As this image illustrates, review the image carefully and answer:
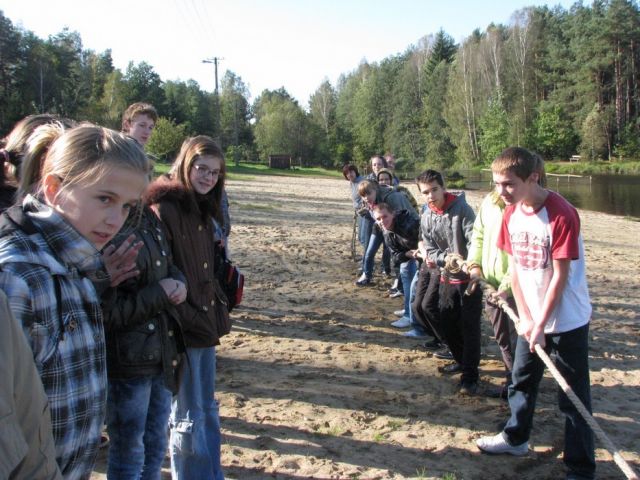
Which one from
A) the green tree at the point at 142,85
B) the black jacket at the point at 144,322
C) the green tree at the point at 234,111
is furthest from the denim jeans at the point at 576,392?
the green tree at the point at 234,111

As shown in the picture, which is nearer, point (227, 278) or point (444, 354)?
point (227, 278)

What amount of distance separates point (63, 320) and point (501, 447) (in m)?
3.16

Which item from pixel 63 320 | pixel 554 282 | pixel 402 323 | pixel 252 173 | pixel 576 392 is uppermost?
pixel 252 173

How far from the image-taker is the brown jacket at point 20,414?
3.43ft

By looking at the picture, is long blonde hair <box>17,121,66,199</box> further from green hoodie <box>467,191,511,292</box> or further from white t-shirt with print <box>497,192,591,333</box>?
green hoodie <box>467,191,511,292</box>

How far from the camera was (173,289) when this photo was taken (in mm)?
Result: 2410

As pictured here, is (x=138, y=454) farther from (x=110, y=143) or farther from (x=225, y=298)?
(x=110, y=143)

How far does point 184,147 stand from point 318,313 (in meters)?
4.25

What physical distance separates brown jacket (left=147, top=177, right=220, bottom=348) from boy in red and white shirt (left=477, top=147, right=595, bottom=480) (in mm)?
1863

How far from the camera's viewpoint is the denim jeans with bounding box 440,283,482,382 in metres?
4.71

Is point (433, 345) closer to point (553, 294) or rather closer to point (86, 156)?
point (553, 294)

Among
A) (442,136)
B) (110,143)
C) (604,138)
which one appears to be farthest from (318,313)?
(442,136)

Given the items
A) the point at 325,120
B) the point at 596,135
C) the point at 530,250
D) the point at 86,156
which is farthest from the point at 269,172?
the point at 86,156

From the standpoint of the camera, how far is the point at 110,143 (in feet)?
5.91
